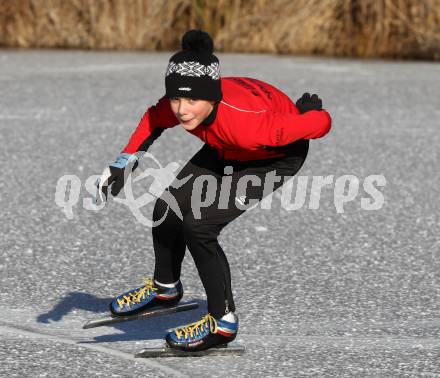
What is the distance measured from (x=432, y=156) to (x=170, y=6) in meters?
5.93

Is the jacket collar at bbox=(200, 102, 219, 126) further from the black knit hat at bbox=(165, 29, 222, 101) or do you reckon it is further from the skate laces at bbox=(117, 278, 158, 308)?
the skate laces at bbox=(117, 278, 158, 308)

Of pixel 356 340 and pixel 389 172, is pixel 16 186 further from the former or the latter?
pixel 356 340

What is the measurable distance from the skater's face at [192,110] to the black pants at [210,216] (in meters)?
0.35

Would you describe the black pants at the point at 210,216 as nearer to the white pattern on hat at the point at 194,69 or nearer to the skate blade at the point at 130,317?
the skate blade at the point at 130,317

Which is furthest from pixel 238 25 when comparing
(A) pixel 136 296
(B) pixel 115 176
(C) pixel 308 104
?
(B) pixel 115 176

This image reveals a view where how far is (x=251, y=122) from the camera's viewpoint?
500 cm

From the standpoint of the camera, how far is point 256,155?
5.30 meters

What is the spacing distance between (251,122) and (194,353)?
3.45 ft

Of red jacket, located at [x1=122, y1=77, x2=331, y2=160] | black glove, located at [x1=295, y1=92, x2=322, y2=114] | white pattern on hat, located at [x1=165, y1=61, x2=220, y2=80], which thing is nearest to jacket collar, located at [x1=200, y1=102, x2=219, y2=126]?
red jacket, located at [x1=122, y1=77, x2=331, y2=160]

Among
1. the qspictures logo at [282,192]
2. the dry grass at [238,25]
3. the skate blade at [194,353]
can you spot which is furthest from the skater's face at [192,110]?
the dry grass at [238,25]

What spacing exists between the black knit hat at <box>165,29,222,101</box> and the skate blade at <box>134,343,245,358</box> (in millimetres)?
1088

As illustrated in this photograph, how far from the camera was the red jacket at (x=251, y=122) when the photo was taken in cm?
499

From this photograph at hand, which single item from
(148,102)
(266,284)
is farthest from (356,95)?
(266,284)

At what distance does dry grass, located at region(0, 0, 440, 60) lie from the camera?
14859 millimetres
